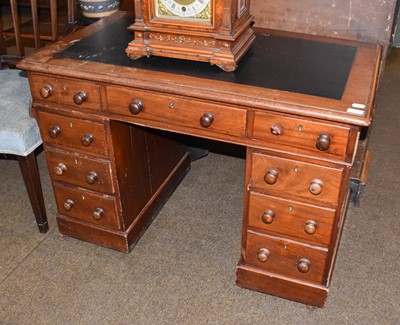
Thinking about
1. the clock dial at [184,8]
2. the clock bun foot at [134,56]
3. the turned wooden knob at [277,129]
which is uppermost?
the clock dial at [184,8]

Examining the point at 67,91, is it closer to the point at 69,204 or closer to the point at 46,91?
the point at 46,91

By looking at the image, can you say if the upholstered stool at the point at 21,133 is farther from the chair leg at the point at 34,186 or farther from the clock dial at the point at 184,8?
the clock dial at the point at 184,8

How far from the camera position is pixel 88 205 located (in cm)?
225

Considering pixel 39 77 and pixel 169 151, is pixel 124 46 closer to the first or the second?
pixel 39 77

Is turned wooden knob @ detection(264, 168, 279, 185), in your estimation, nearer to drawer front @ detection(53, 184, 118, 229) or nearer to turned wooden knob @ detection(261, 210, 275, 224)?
turned wooden knob @ detection(261, 210, 275, 224)

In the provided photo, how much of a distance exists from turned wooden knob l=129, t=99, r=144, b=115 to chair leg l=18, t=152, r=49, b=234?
68 cm

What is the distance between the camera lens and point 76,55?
6.41 ft

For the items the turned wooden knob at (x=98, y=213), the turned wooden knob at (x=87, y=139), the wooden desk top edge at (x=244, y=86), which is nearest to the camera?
the wooden desk top edge at (x=244, y=86)

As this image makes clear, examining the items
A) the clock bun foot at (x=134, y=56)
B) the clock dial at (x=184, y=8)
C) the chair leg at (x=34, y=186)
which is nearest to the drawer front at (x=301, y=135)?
the clock dial at (x=184, y=8)

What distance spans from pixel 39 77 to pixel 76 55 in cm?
16

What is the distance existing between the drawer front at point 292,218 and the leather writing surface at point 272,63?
16.3 inches

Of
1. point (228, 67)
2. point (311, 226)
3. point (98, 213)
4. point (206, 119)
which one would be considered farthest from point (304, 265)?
point (98, 213)

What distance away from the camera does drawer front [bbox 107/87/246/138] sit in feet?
5.64

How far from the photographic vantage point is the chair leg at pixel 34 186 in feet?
7.45
